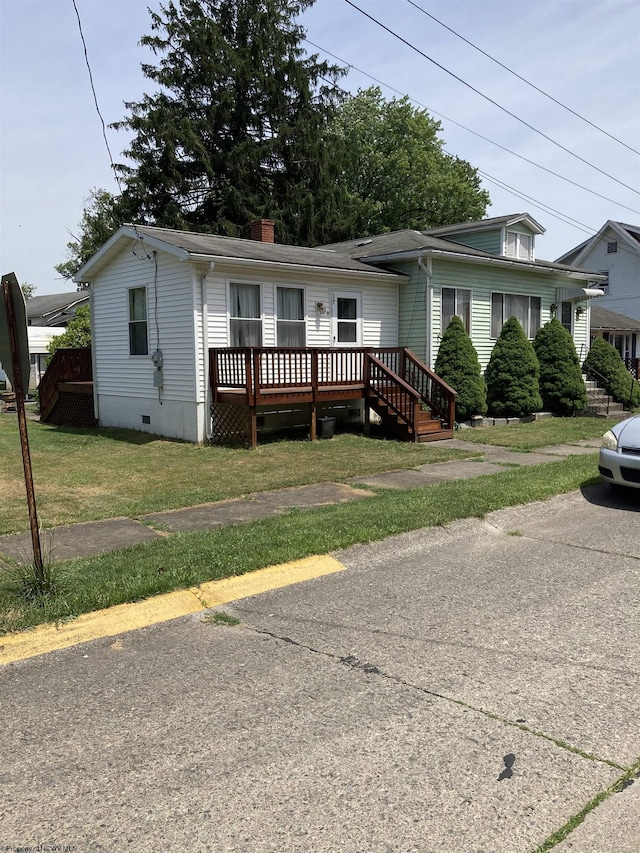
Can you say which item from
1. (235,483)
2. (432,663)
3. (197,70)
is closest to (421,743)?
(432,663)

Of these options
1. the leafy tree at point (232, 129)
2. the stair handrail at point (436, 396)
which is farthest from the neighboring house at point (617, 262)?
the stair handrail at point (436, 396)

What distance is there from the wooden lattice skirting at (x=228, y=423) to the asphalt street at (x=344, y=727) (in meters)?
8.73

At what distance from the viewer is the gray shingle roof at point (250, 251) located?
45.2 feet

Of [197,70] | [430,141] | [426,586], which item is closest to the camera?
[426,586]

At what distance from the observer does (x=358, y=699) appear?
3.49 m

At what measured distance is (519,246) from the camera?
21703 millimetres

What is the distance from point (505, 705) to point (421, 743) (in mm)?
584

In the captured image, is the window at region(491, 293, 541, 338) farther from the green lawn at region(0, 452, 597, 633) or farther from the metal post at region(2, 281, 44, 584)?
the metal post at region(2, 281, 44, 584)

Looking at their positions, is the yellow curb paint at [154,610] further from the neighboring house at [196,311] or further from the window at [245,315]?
the window at [245,315]

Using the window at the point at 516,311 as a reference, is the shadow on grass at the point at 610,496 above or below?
below

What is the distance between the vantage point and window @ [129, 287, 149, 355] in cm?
1559

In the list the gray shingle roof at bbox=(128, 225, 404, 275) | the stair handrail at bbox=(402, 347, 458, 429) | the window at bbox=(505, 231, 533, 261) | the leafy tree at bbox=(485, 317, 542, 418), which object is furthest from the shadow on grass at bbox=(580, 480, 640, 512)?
the window at bbox=(505, 231, 533, 261)

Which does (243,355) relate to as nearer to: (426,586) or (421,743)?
(426,586)

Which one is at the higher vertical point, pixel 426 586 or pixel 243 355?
pixel 243 355
